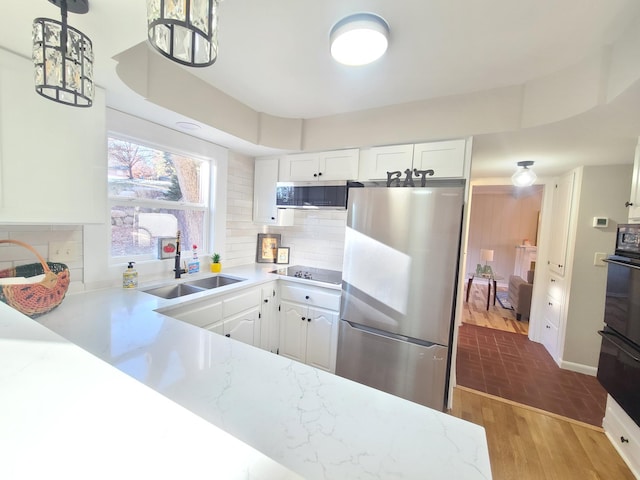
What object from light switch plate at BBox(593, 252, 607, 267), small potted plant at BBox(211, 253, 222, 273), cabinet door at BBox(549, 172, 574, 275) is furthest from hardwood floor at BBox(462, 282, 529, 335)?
small potted plant at BBox(211, 253, 222, 273)

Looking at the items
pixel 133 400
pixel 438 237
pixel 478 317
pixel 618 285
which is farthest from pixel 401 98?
pixel 478 317

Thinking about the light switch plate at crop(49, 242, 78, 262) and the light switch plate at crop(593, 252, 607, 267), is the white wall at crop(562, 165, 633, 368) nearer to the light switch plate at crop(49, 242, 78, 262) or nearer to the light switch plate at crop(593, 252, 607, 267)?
the light switch plate at crop(593, 252, 607, 267)

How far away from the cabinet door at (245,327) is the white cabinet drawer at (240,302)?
4 centimetres

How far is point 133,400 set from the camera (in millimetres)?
508

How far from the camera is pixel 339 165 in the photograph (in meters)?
2.49

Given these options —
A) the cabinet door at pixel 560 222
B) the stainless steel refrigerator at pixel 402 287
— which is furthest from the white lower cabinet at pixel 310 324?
the cabinet door at pixel 560 222

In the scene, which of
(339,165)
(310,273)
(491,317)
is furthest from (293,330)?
(491,317)

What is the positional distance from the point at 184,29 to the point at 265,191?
231 cm

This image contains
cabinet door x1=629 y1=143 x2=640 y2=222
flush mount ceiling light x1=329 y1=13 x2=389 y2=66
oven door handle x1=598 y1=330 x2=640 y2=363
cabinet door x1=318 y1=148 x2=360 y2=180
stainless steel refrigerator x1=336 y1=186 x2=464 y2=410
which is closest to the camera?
flush mount ceiling light x1=329 y1=13 x2=389 y2=66

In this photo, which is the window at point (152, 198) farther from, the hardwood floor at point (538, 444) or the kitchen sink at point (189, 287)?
the hardwood floor at point (538, 444)

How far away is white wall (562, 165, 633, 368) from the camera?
101 inches

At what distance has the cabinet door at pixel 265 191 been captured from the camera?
2.88 meters

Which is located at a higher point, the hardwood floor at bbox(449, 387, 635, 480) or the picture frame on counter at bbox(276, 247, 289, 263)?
the picture frame on counter at bbox(276, 247, 289, 263)

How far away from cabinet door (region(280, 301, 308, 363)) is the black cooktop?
1.17 feet
